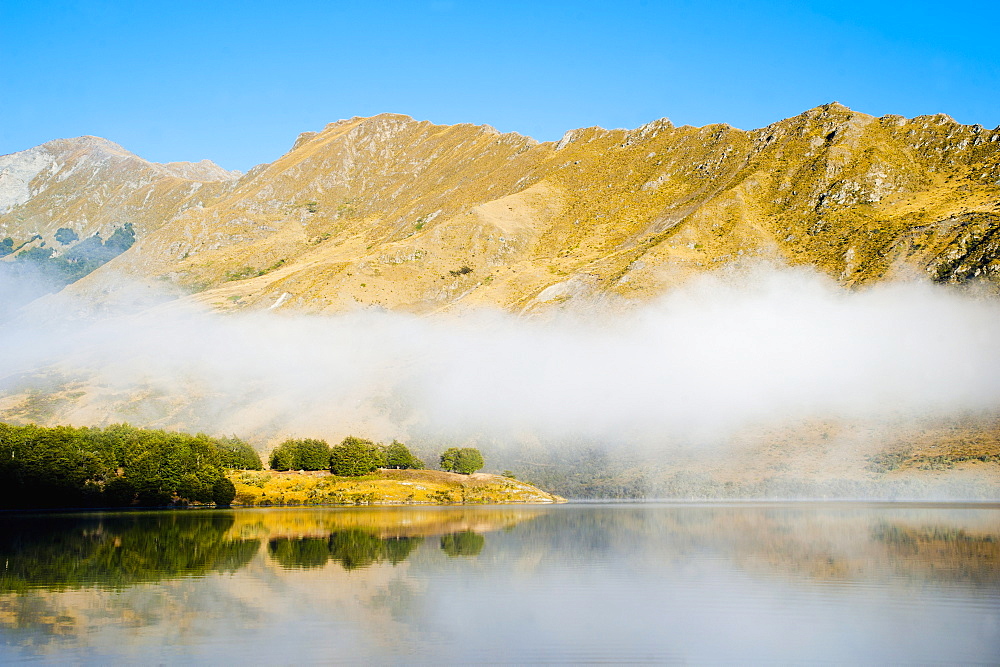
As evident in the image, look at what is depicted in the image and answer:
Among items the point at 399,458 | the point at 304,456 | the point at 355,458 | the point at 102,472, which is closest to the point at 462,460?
the point at 399,458

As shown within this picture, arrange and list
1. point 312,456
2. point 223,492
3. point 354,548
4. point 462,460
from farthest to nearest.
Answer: point 462,460
point 312,456
point 223,492
point 354,548

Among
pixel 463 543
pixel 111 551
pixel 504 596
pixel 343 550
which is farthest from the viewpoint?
pixel 463 543

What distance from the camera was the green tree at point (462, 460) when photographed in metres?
132

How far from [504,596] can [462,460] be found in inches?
3903

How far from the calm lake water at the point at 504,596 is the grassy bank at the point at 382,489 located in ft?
178

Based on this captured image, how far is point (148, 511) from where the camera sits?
312 ft

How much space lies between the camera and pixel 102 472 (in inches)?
4087

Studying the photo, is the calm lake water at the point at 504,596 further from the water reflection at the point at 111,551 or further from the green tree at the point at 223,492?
the green tree at the point at 223,492

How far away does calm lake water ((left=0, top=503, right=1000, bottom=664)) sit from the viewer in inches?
955

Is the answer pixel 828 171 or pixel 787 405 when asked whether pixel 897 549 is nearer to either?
pixel 787 405

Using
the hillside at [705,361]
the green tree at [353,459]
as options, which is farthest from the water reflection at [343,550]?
the hillside at [705,361]

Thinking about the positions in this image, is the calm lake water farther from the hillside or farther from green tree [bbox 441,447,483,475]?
green tree [bbox 441,447,483,475]

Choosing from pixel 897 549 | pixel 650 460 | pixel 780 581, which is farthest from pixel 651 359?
pixel 780 581

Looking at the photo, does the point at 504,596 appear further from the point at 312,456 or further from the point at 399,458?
the point at 399,458
